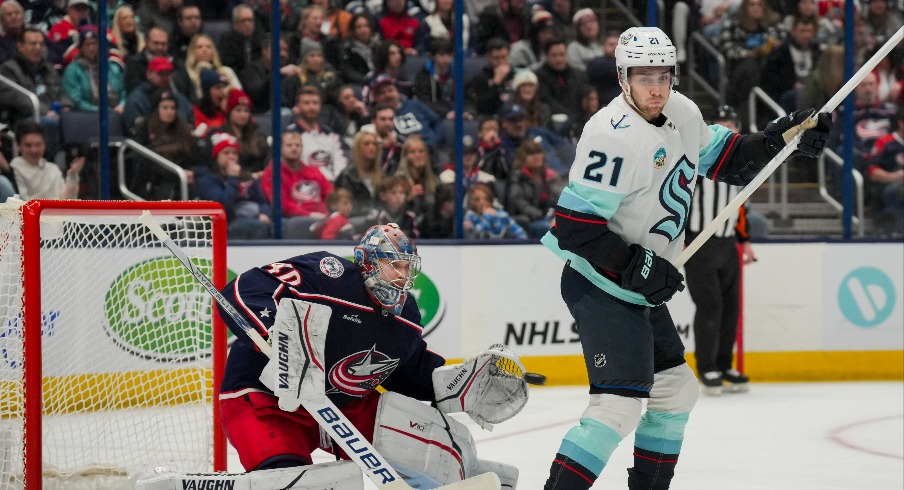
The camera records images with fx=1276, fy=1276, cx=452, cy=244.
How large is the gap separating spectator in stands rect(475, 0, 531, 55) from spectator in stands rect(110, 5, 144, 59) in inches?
63.7

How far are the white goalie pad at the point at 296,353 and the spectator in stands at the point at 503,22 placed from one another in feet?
11.8

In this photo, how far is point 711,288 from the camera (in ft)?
18.7

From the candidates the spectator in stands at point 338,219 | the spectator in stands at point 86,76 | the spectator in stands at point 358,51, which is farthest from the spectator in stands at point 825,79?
the spectator in stands at point 86,76

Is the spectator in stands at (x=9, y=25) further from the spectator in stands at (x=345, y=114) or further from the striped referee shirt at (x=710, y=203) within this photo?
the striped referee shirt at (x=710, y=203)

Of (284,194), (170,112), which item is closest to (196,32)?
(170,112)

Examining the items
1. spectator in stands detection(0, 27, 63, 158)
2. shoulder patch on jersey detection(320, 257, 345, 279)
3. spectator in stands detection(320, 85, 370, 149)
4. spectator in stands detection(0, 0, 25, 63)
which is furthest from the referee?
spectator in stands detection(0, 0, 25, 63)

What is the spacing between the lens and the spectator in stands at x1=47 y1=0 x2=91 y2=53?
554cm

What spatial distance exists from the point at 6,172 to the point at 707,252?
3.04 meters

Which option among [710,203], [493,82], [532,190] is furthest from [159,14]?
[710,203]

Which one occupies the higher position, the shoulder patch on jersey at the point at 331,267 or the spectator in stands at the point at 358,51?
the spectator in stands at the point at 358,51

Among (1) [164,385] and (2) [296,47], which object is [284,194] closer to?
(2) [296,47]

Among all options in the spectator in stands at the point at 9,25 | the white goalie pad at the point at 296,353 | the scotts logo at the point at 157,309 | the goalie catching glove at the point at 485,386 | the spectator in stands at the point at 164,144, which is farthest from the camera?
the spectator in stands at the point at 164,144

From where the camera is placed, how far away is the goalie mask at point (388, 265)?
297 centimetres

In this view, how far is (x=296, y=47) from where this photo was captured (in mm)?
5930
